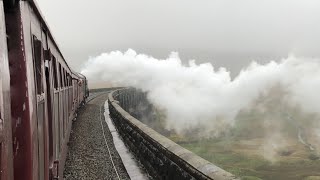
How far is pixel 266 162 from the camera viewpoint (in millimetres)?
142250

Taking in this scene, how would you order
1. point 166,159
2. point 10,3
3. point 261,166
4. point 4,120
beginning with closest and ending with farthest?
point 4,120 < point 10,3 < point 166,159 < point 261,166

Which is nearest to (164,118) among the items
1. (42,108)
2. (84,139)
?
(84,139)

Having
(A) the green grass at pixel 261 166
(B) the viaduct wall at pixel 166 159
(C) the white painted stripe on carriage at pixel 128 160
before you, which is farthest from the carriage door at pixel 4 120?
(A) the green grass at pixel 261 166

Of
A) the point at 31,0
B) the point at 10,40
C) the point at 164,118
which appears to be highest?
the point at 31,0

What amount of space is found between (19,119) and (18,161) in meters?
0.28

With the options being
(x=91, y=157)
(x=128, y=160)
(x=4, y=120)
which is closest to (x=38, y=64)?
(x=4, y=120)

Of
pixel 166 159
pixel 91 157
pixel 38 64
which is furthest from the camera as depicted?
pixel 91 157

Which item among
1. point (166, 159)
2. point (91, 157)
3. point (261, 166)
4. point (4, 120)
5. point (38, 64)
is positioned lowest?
point (261, 166)

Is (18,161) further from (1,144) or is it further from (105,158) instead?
(105,158)

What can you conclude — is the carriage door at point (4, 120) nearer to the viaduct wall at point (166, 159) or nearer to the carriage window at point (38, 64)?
the carriage window at point (38, 64)

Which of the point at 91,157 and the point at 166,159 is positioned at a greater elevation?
the point at 166,159

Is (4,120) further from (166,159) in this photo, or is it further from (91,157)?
(91,157)

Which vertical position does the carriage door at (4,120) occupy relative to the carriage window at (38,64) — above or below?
below

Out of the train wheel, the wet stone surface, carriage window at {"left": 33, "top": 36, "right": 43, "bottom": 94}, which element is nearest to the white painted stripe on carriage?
the wet stone surface
